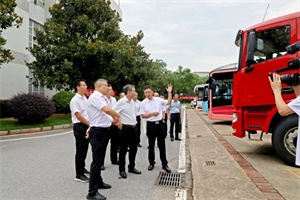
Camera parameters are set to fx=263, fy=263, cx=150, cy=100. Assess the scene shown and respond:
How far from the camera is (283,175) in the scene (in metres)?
4.97

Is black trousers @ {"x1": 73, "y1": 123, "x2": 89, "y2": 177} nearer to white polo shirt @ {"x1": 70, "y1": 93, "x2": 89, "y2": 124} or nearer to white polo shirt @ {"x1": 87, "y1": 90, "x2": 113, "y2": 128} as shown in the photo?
white polo shirt @ {"x1": 70, "y1": 93, "x2": 89, "y2": 124}

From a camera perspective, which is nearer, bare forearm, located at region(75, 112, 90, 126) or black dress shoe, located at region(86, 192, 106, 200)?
black dress shoe, located at region(86, 192, 106, 200)

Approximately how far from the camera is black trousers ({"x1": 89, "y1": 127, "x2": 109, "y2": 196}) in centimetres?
385

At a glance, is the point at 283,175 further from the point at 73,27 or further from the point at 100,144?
the point at 73,27

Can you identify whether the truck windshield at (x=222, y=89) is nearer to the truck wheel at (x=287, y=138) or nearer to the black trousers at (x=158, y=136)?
the truck wheel at (x=287, y=138)

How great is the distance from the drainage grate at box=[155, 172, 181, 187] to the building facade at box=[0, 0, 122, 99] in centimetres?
1369

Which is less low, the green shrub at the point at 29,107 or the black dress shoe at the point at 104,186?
the green shrub at the point at 29,107

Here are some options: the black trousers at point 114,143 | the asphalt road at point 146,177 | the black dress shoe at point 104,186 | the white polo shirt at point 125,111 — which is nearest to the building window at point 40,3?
the asphalt road at point 146,177

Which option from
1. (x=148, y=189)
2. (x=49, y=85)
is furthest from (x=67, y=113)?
(x=148, y=189)

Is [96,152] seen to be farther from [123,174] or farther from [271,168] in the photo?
[271,168]

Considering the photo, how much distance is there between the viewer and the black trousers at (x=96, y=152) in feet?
12.6

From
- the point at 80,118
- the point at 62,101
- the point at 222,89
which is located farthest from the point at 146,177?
the point at 62,101

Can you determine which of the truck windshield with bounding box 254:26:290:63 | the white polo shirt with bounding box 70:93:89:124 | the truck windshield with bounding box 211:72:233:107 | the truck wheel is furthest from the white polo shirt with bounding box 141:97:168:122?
the truck windshield with bounding box 211:72:233:107

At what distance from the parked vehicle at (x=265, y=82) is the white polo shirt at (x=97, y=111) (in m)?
3.62
